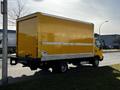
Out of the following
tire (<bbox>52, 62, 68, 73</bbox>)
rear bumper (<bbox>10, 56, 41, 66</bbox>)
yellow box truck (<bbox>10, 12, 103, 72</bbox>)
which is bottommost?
tire (<bbox>52, 62, 68, 73</bbox>)

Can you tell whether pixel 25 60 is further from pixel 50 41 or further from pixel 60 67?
pixel 60 67

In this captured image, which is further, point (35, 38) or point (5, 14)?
point (35, 38)

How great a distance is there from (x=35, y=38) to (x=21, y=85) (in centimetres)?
356

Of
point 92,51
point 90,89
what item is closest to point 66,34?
point 92,51

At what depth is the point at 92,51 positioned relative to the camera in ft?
55.8

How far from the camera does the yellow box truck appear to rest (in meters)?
12.6

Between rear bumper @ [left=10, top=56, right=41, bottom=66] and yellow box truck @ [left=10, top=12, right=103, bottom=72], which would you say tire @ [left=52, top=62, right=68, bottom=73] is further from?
rear bumper @ [left=10, top=56, right=41, bottom=66]

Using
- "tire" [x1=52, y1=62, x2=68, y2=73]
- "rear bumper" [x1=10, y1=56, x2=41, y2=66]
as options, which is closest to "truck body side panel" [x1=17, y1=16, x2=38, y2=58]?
"rear bumper" [x1=10, y1=56, x2=41, y2=66]

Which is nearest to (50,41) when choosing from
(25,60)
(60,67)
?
(25,60)

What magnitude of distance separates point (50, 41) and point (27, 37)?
1.26m

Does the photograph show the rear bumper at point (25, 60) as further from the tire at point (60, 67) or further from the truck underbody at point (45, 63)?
the tire at point (60, 67)

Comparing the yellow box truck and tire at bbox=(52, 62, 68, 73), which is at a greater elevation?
the yellow box truck

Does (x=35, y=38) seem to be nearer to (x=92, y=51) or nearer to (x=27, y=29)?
(x=27, y=29)

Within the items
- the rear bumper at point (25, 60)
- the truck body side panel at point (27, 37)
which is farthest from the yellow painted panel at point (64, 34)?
the rear bumper at point (25, 60)
